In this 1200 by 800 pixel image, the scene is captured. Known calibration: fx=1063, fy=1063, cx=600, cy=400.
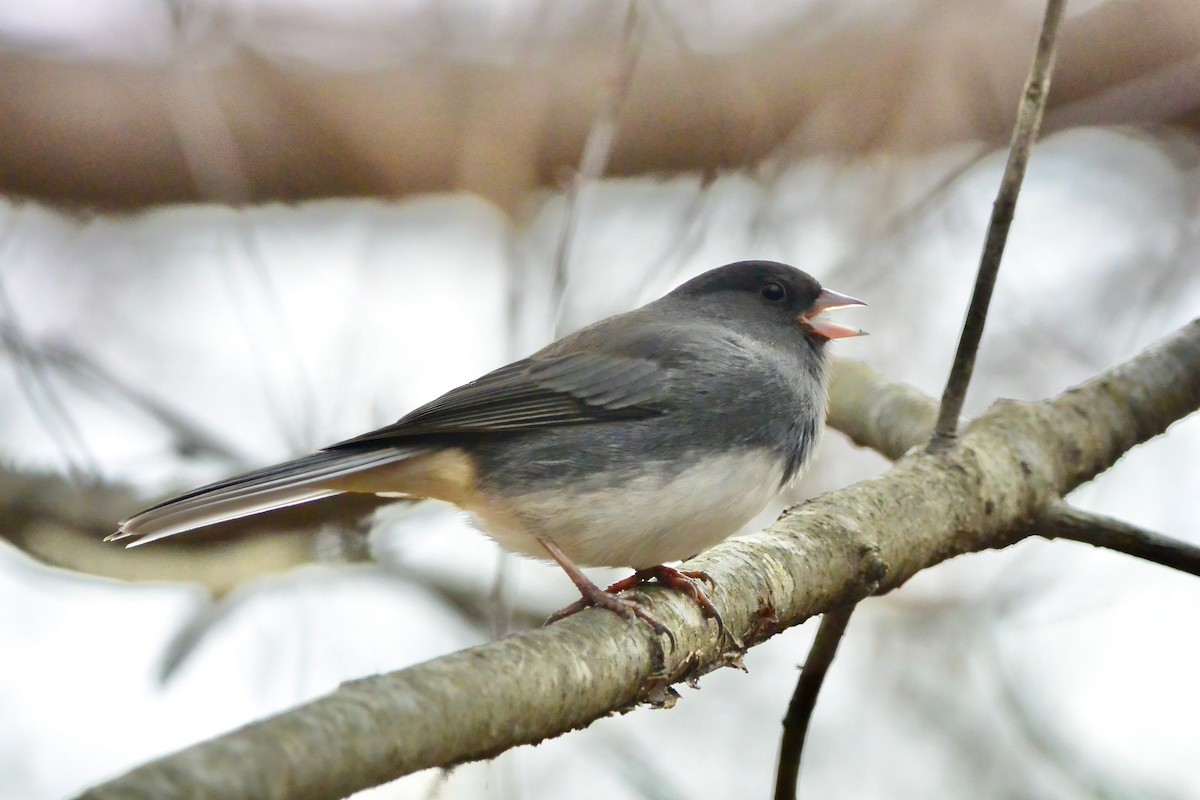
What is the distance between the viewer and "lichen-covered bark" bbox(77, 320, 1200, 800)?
1.08m

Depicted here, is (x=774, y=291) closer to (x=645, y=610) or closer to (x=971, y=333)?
(x=971, y=333)

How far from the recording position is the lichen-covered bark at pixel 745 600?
3.55 ft

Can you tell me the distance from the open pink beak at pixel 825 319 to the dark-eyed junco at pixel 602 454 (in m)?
0.09

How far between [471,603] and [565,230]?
1364 mm

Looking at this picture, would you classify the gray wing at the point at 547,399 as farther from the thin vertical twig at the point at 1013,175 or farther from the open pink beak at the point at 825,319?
the thin vertical twig at the point at 1013,175

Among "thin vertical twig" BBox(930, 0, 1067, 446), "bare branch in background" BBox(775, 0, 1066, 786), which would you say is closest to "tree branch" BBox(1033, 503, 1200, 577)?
"bare branch in background" BBox(775, 0, 1066, 786)

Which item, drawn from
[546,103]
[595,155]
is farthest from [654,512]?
[546,103]

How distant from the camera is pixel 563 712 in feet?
4.64

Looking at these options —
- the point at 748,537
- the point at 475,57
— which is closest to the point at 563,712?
the point at 748,537

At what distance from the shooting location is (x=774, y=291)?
2697mm

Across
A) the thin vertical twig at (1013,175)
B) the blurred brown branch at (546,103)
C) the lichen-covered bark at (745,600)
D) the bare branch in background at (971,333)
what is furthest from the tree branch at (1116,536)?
the blurred brown branch at (546,103)

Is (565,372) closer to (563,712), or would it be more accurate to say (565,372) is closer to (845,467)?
(563,712)

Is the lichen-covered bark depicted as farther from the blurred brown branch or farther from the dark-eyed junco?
the blurred brown branch

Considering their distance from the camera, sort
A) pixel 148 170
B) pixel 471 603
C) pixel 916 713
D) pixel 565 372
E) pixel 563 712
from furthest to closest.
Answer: pixel 916 713, pixel 471 603, pixel 148 170, pixel 565 372, pixel 563 712
